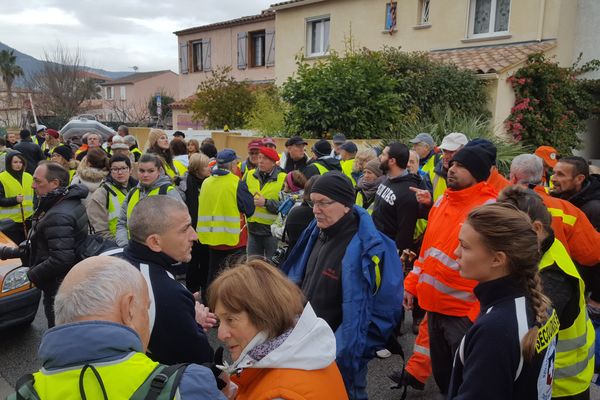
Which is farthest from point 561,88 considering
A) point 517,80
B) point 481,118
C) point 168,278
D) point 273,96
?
point 168,278

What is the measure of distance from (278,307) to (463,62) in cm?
1431

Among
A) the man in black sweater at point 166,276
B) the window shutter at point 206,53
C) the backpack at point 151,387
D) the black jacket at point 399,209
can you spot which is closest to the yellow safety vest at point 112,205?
the man in black sweater at point 166,276

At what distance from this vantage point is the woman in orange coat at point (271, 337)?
1705 millimetres

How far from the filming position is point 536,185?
13.4 ft

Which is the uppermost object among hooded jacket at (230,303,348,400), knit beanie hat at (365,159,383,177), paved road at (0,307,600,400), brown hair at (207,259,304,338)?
knit beanie hat at (365,159,383,177)

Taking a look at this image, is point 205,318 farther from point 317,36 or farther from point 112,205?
point 317,36

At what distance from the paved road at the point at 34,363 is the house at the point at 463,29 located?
34.8ft

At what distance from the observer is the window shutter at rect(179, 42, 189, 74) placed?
3038 centimetres

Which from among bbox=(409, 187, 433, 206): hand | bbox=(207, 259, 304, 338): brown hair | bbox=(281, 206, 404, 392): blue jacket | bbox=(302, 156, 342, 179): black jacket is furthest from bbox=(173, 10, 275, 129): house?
bbox=(207, 259, 304, 338): brown hair

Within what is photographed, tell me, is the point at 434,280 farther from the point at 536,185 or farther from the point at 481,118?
the point at 481,118

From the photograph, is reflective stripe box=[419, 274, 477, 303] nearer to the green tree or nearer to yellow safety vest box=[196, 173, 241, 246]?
yellow safety vest box=[196, 173, 241, 246]

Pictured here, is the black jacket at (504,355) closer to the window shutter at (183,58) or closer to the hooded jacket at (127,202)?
the hooded jacket at (127,202)

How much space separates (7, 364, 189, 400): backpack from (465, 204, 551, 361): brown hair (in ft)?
4.48

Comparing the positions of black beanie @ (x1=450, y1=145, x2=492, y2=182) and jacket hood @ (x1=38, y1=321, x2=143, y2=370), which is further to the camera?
black beanie @ (x1=450, y1=145, x2=492, y2=182)
